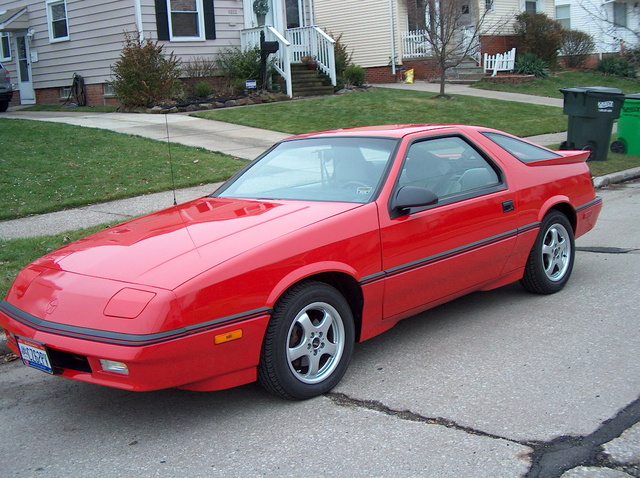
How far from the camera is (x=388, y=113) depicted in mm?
16859

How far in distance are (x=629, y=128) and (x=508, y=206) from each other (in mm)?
9358

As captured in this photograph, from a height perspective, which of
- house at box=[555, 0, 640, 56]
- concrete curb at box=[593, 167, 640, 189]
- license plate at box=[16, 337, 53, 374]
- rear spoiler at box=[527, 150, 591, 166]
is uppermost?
house at box=[555, 0, 640, 56]

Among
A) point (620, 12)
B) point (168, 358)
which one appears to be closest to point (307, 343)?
point (168, 358)

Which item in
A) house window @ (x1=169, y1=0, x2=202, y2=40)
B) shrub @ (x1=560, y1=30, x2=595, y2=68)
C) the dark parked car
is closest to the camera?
house window @ (x1=169, y1=0, x2=202, y2=40)

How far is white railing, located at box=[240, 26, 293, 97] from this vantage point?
771 inches

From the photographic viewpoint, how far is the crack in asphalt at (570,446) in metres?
3.20

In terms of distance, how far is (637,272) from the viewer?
6328 mm

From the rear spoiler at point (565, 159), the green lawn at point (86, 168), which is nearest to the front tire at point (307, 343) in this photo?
the rear spoiler at point (565, 159)

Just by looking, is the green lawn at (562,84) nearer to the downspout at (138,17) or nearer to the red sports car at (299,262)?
the downspout at (138,17)

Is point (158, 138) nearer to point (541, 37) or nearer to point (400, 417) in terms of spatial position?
point (400, 417)

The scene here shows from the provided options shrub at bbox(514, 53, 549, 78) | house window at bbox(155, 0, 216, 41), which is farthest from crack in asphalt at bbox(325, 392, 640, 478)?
shrub at bbox(514, 53, 549, 78)

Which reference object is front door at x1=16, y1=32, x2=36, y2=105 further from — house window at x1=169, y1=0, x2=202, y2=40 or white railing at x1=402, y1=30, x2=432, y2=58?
white railing at x1=402, y1=30, x2=432, y2=58

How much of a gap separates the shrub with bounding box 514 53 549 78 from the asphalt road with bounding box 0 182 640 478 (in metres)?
22.3

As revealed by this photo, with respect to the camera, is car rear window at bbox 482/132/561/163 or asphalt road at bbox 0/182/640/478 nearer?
asphalt road at bbox 0/182/640/478
